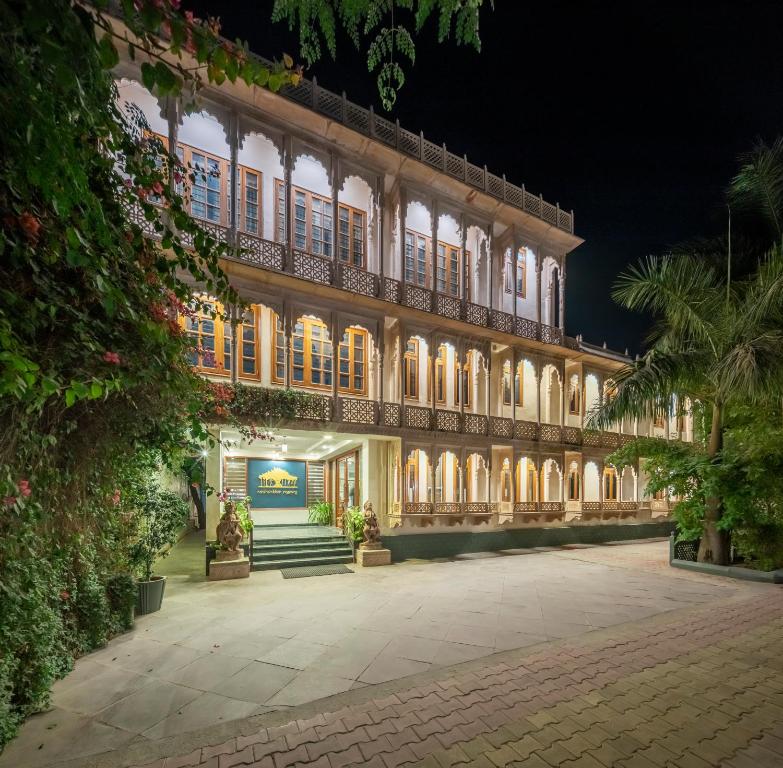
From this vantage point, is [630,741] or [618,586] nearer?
[630,741]

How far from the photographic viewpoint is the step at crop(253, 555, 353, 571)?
37.6 ft

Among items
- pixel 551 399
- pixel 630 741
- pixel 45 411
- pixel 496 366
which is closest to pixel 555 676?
pixel 630 741

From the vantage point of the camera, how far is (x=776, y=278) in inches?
386

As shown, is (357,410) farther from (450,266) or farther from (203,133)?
(203,133)

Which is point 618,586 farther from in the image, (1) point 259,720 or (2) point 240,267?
(2) point 240,267

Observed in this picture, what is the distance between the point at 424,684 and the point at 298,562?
7.46 metres

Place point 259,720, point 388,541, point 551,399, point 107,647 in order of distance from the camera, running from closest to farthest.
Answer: point 259,720
point 107,647
point 388,541
point 551,399

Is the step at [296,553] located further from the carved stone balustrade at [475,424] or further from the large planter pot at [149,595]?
the carved stone balustrade at [475,424]

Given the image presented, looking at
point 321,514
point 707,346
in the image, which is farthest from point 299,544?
point 707,346

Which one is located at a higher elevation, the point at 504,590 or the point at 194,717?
the point at 194,717

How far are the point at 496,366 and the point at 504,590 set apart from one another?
8.53 m

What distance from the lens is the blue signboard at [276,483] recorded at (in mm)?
15961

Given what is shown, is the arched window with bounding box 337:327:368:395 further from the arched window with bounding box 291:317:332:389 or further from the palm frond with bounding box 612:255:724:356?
the palm frond with bounding box 612:255:724:356

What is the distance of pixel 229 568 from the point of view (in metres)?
10.4
